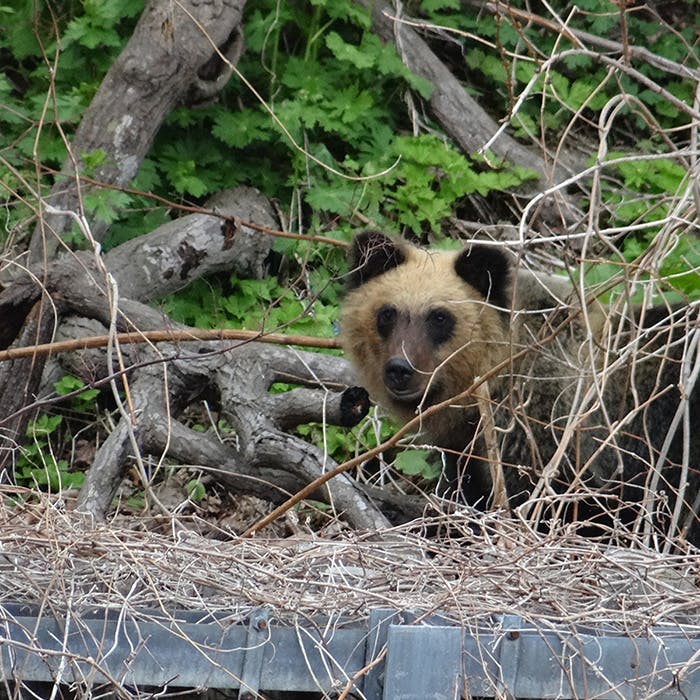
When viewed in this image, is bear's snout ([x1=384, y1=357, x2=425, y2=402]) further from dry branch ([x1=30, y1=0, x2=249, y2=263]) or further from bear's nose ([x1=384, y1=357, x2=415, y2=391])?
dry branch ([x1=30, y1=0, x2=249, y2=263])

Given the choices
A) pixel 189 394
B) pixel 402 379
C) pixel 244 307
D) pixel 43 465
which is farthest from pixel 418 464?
pixel 43 465

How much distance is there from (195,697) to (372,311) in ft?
8.75

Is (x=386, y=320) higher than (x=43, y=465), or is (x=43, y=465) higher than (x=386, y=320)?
(x=386, y=320)

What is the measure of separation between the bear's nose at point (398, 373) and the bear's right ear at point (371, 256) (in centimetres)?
51

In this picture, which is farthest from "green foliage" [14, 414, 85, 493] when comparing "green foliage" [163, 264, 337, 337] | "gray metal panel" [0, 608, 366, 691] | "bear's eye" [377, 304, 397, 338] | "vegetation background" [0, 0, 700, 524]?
"gray metal panel" [0, 608, 366, 691]

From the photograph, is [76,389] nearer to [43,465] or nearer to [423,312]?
[43,465]

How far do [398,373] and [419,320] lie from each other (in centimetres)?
33

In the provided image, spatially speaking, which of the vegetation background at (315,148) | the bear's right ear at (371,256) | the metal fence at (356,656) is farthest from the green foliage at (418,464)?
the metal fence at (356,656)

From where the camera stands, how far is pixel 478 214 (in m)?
8.23

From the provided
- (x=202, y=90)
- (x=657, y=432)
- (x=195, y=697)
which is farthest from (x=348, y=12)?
(x=195, y=697)

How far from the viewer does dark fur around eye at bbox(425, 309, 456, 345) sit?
5668 millimetres

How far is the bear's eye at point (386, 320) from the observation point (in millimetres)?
5750

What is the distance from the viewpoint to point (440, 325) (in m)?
5.68

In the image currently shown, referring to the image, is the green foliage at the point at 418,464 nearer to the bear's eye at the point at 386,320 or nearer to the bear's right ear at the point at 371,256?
the bear's eye at the point at 386,320
